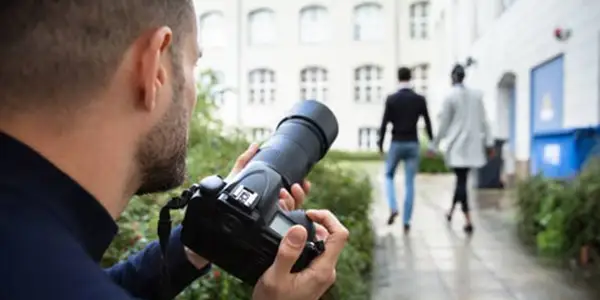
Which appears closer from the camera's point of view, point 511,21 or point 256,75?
point 511,21

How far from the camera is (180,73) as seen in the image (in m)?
0.99

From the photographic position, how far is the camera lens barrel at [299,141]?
51.6 inches

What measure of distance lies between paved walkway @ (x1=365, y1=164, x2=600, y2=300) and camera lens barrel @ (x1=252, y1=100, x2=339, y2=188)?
3302 millimetres

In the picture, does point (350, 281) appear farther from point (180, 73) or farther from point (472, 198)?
point (472, 198)

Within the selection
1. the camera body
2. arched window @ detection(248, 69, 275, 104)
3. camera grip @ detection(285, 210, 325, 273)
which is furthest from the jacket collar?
arched window @ detection(248, 69, 275, 104)

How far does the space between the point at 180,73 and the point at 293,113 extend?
1.68ft

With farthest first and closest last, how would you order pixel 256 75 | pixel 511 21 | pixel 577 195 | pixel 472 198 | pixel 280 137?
pixel 256 75 → pixel 511 21 → pixel 472 198 → pixel 577 195 → pixel 280 137

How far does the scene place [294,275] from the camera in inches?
43.7

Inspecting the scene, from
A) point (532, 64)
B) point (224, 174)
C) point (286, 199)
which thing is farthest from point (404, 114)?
point (286, 199)

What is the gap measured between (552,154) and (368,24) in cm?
1952

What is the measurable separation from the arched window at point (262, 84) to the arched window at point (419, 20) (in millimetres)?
5173

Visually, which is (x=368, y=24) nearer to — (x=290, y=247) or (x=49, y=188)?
(x=290, y=247)

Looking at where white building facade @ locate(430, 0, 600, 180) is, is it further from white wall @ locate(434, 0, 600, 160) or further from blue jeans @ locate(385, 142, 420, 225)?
blue jeans @ locate(385, 142, 420, 225)

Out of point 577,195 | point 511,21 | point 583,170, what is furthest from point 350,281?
point 511,21
